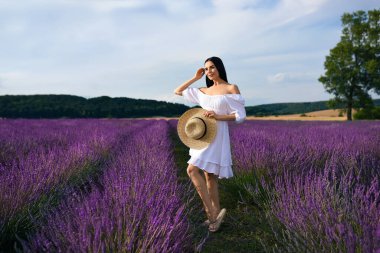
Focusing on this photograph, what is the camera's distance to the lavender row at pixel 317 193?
1964 millimetres

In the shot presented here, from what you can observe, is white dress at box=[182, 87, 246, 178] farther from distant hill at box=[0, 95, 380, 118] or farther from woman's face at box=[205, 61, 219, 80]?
distant hill at box=[0, 95, 380, 118]

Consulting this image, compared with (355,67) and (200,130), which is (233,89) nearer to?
(200,130)

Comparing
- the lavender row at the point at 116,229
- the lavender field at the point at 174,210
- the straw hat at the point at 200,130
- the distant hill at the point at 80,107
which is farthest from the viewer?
the distant hill at the point at 80,107

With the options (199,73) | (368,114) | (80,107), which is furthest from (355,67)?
(80,107)

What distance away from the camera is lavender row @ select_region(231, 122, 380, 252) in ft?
6.44

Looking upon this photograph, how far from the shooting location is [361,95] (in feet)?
105

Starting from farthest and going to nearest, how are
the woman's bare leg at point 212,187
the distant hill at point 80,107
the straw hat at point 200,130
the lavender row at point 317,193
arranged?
the distant hill at point 80,107 < the woman's bare leg at point 212,187 < the straw hat at point 200,130 < the lavender row at point 317,193

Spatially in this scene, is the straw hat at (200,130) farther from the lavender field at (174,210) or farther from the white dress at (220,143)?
the lavender field at (174,210)

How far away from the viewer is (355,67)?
32.2 metres

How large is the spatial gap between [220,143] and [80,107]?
60.1 m

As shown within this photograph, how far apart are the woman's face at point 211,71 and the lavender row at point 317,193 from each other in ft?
3.30

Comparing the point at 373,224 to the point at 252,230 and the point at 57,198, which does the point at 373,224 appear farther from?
the point at 57,198

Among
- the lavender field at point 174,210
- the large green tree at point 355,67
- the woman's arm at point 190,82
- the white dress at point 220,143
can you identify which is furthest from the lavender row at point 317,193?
the large green tree at point 355,67

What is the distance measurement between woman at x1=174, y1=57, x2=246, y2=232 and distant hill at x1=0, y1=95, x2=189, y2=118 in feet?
175
